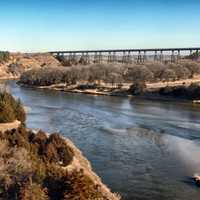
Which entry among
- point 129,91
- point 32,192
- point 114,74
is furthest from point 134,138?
point 114,74

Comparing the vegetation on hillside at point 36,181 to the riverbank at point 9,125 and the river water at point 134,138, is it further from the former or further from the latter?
the riverbank at point 9,125

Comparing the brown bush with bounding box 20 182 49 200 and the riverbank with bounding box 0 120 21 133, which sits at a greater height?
the brown bush with bounding box 20 182 49 200

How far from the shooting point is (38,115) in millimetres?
44594

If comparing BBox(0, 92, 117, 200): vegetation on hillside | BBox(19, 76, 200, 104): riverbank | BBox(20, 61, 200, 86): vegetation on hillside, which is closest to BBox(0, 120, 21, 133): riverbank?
BBox(0, 92, 117, 200): vegetation on hillside

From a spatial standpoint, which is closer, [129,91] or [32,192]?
[32,192]

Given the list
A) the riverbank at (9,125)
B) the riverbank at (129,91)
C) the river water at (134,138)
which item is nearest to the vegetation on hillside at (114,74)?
the riverbank at (129,91)

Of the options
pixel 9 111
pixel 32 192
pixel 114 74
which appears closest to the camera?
pixel 32 192

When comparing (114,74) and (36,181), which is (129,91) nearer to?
(114,74)

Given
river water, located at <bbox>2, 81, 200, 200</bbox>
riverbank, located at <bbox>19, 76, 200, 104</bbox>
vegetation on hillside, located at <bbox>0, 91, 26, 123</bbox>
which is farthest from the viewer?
riverbank, located at <bbox>19, 76, 200, 104</bbox>

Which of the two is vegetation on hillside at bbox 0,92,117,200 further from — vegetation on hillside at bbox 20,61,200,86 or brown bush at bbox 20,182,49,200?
vegetation on hillside at bbox 20,61,200,86

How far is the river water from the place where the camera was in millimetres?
21156

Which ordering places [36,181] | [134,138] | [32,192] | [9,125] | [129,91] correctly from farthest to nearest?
[129,91] < [9,125] < [134,138] < [36,181] < [32,192]

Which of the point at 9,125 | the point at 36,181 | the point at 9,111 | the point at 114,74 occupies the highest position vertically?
the point at 114,74

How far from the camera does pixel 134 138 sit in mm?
32656
